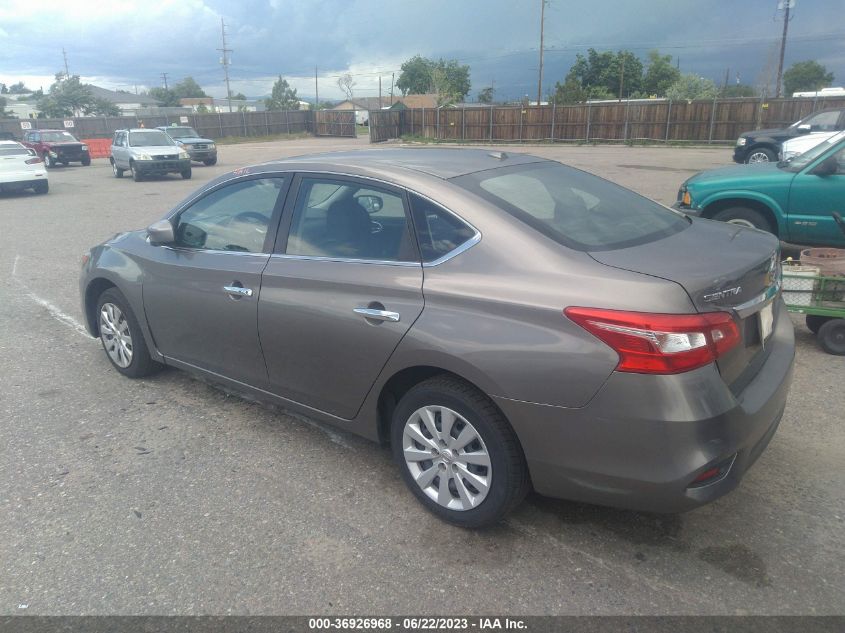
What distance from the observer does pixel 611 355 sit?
244 cm

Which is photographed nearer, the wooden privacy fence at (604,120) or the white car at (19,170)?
the white car at (19,170)

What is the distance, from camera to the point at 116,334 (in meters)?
4.82

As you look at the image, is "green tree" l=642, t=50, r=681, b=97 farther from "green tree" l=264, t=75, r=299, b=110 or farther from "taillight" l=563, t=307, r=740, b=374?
"taillight" l=563, t=307, r=740, b=374

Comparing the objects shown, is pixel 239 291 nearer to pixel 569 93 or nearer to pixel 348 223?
pixel 348 223

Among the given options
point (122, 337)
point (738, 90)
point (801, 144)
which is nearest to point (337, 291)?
point (122, 337)

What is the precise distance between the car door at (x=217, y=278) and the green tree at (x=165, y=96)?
11954cm

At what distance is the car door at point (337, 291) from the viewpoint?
3.06 m

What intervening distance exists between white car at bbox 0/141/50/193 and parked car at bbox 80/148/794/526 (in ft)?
57.4

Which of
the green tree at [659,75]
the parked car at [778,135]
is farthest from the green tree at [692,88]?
the parked car at [778,135]

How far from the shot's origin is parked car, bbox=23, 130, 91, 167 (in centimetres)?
2747

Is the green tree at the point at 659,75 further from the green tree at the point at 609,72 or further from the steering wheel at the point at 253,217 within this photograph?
the steering wheel at the point at 253,217

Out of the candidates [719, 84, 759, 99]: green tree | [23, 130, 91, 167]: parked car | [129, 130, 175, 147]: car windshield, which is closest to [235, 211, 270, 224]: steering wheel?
[129, 130, 175, 147]: car windshield

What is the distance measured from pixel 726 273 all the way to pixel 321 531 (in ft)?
7.01

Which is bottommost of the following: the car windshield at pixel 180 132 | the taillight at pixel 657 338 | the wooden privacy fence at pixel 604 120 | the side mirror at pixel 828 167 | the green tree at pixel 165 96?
the taillight at pixel 657 338
